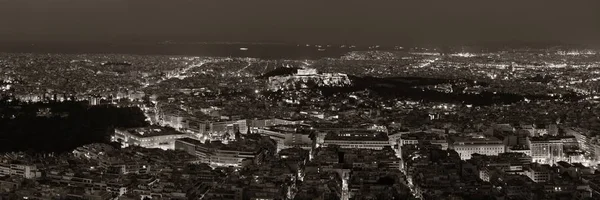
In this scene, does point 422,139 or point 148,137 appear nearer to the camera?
point 422,139

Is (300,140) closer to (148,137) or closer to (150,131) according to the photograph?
(148,137)

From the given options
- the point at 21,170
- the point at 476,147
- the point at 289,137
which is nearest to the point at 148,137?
the point at 289,137

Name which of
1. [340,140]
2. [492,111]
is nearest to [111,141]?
[340,140]

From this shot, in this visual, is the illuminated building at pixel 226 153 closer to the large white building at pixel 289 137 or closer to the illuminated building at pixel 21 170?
the large white building at pixel 289 137

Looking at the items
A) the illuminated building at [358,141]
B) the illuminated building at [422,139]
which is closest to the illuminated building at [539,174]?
the illuminated building at [422,139]

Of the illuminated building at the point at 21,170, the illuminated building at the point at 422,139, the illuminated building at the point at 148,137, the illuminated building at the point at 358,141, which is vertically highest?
the illuminated building at the point at 422,139

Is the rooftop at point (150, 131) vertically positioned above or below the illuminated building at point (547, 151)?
below
